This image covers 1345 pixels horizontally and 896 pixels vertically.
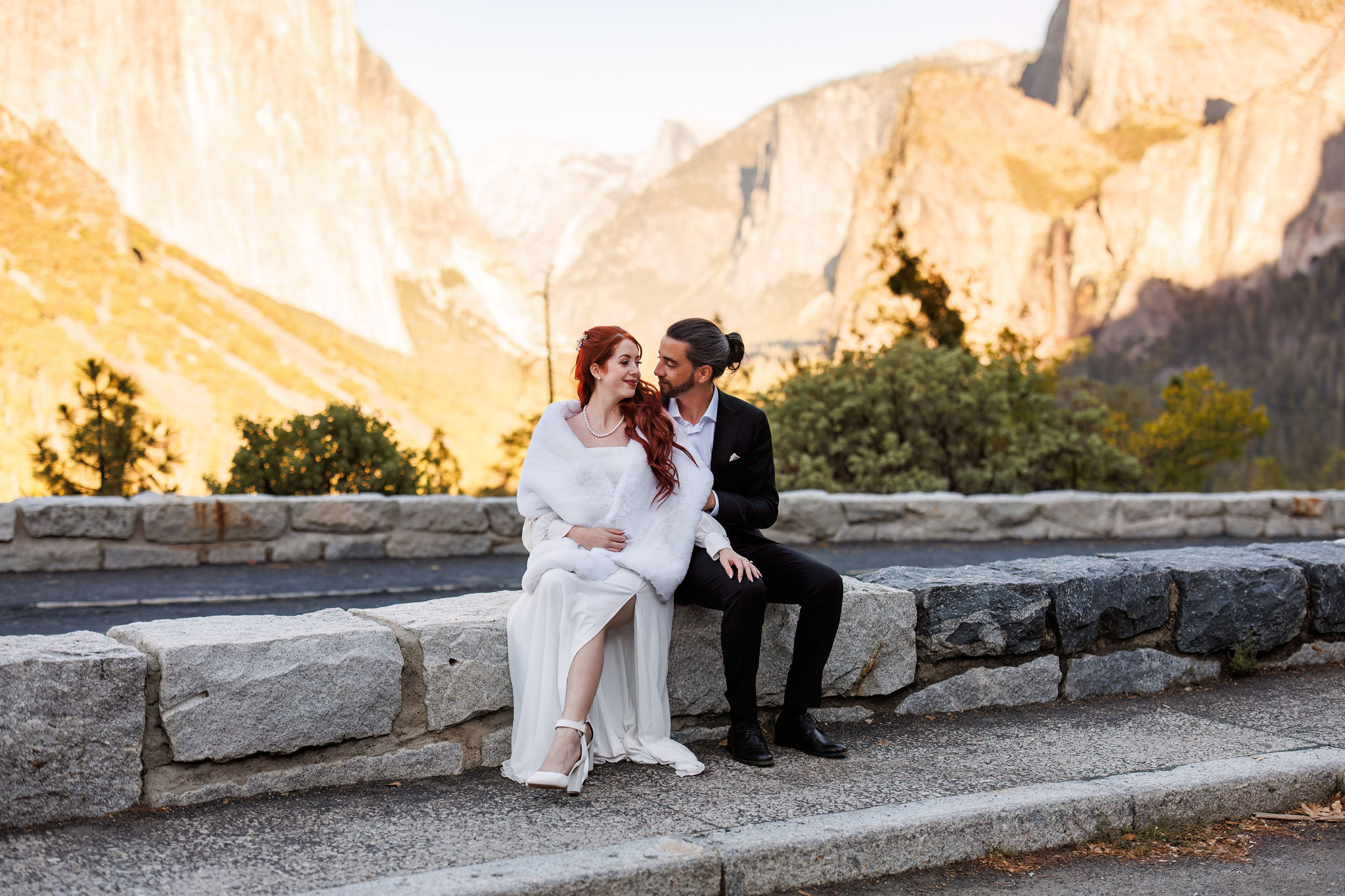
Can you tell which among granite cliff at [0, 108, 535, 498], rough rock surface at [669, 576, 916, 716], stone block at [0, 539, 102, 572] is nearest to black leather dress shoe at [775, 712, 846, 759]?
rough rock surface at [669, 576, 916, 716]

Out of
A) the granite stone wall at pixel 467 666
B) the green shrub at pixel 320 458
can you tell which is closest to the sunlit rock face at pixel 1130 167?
the green shrub at pixel 320 458

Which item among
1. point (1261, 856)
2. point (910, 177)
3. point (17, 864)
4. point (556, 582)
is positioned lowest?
point (1261, 856)

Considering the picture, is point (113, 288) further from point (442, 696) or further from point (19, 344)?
point (442, 696)

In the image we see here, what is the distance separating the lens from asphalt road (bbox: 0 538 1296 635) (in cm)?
581

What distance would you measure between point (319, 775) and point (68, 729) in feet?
2.26

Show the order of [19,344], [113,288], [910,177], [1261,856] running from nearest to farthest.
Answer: [1261,856] → [19,344] → [113,288] → [910,177]

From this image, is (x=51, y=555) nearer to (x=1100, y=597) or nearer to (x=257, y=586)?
(x=257, y=586)

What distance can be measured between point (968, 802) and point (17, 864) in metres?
2.50

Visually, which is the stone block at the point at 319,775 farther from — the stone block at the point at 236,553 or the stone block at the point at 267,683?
the stone block at the point at 236,553

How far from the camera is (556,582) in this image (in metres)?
3.39

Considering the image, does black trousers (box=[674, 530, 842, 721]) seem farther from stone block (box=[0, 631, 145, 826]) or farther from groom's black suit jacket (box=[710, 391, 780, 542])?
stone block (box=[0, 631, 145, 826])

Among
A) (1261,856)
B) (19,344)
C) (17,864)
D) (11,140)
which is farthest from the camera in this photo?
(11,140)

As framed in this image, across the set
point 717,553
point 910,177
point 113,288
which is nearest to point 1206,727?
point 717,553

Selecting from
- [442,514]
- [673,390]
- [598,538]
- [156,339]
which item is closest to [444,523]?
[442,514]
